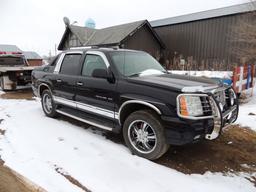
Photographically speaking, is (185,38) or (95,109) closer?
(95,109)

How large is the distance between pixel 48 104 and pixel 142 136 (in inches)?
132

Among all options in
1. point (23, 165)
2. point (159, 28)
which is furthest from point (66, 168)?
point (159, 28)

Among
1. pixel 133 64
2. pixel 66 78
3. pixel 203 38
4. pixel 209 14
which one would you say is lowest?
pixel 66 78

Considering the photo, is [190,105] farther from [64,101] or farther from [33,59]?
[33,59]

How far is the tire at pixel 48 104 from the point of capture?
5296 mm

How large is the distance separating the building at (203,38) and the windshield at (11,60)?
1067cm

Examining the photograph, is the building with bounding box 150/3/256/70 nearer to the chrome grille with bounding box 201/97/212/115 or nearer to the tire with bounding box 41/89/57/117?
the tire with bounding box 41/89/57/117

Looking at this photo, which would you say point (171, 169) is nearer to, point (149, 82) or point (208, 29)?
point (149, 82)

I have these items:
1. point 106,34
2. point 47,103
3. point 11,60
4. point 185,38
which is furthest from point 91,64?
point 106,34

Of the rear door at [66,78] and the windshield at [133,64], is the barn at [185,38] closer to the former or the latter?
the windshield at [133,64]

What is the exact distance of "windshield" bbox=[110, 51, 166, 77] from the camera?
12.3 ft

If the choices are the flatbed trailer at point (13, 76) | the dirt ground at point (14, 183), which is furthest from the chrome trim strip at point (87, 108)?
the flatbed trailer at point (13, 76)

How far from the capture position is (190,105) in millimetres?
2814

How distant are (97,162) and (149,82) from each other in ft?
4.90
